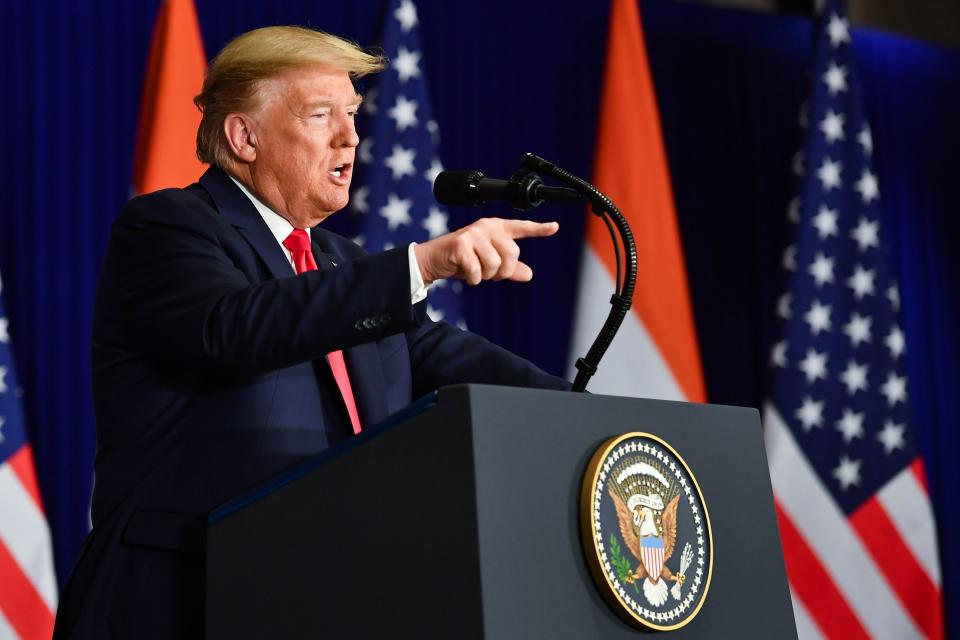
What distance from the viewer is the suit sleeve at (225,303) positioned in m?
1.46

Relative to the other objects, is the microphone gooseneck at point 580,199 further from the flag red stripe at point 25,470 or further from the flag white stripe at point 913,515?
the flag white stripe at point 913,515

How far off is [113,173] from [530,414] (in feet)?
10.2

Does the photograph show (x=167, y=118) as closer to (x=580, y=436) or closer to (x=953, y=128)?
(x=580, y=436)

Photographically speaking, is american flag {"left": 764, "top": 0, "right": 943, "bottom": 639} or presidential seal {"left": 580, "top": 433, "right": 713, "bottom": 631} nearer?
presidential seal {"left": 580, "top": 433, "right": 713, "bottom": 631}

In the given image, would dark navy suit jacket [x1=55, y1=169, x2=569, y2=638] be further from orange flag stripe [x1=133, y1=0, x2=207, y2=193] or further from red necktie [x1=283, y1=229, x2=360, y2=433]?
orange flag stripe [x1=133, y1=0, x2=207, y2=193]

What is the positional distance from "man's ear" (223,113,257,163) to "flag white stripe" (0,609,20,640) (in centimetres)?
195

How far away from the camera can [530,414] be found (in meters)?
1.27

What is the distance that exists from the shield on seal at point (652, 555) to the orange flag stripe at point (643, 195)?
3.04 meters

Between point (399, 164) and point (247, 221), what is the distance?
2292 mm

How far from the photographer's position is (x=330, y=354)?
1.73m

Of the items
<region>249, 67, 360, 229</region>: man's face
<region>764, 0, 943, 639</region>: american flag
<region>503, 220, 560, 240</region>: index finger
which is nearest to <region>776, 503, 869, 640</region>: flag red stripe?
<region>764, 0, 943, 639</region>: american flag

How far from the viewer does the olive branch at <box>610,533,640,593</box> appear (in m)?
1.28

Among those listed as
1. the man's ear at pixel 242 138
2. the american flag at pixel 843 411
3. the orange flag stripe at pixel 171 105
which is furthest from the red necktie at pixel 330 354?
the american flag at pixel 843 411

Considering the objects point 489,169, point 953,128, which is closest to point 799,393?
point 489,169
